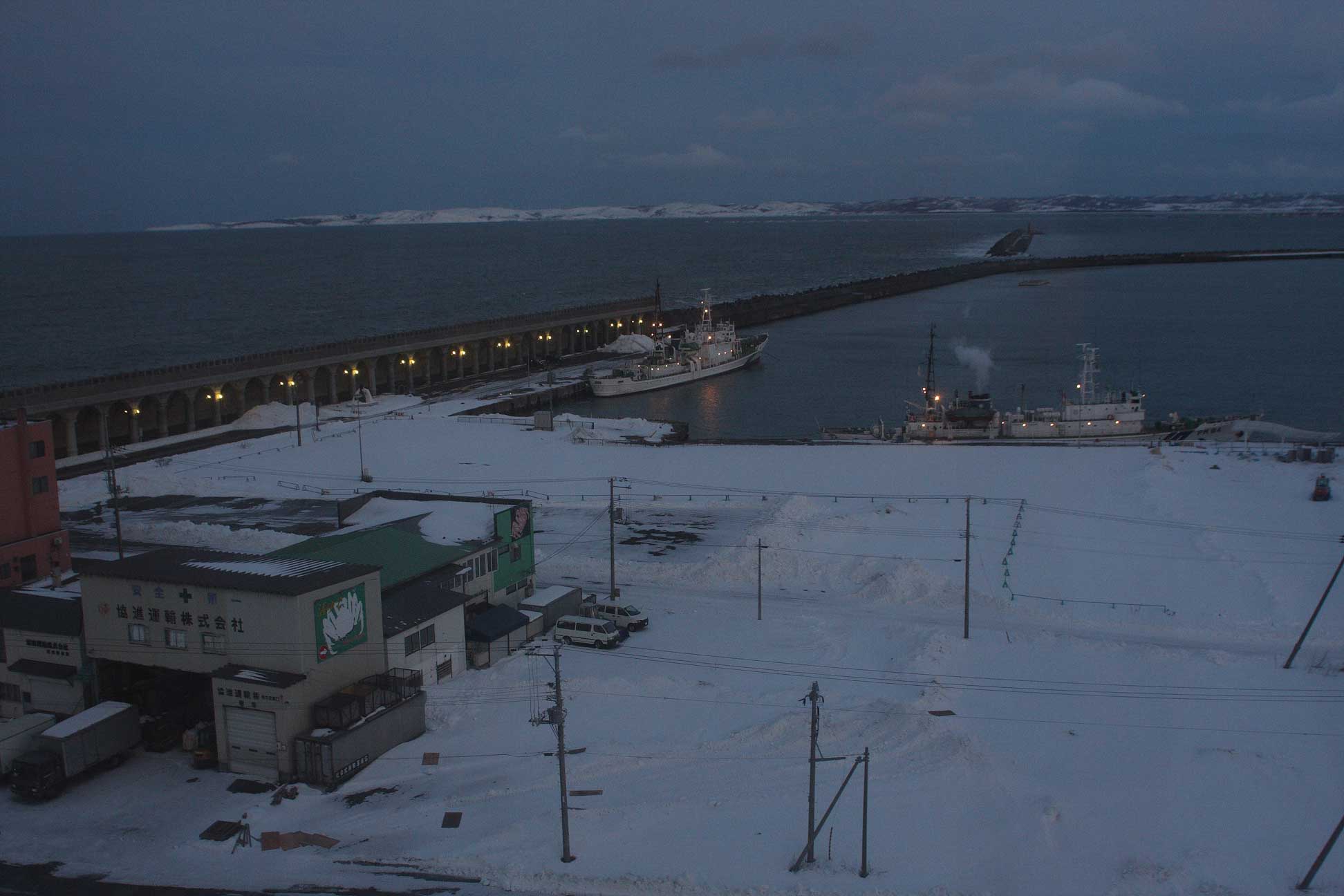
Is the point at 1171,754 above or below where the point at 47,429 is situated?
below

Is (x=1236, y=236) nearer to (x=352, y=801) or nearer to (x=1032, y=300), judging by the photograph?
(x=1032, y=300)

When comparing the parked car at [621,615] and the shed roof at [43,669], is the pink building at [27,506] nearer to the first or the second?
the shed roof at [43,669]

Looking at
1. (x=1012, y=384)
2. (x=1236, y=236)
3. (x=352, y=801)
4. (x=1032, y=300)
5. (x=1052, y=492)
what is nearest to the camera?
(x=352, y=801)

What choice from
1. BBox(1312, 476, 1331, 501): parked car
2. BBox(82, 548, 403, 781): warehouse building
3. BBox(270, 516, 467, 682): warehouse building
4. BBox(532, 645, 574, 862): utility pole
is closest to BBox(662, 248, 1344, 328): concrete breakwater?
BBox(1312, 476, 1331, 501): parked car

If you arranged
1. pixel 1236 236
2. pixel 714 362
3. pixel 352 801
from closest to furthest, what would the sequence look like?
1. pixel 352 801
2. pixel 714 362
3. pixel 1236 236

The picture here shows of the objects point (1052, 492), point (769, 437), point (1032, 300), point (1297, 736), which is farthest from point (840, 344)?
point (1297, 736)

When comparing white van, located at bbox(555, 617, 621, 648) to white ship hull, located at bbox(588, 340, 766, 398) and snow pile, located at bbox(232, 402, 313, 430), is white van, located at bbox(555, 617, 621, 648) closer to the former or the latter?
snow pile, located at bbox(232, 402, 313, 430)
